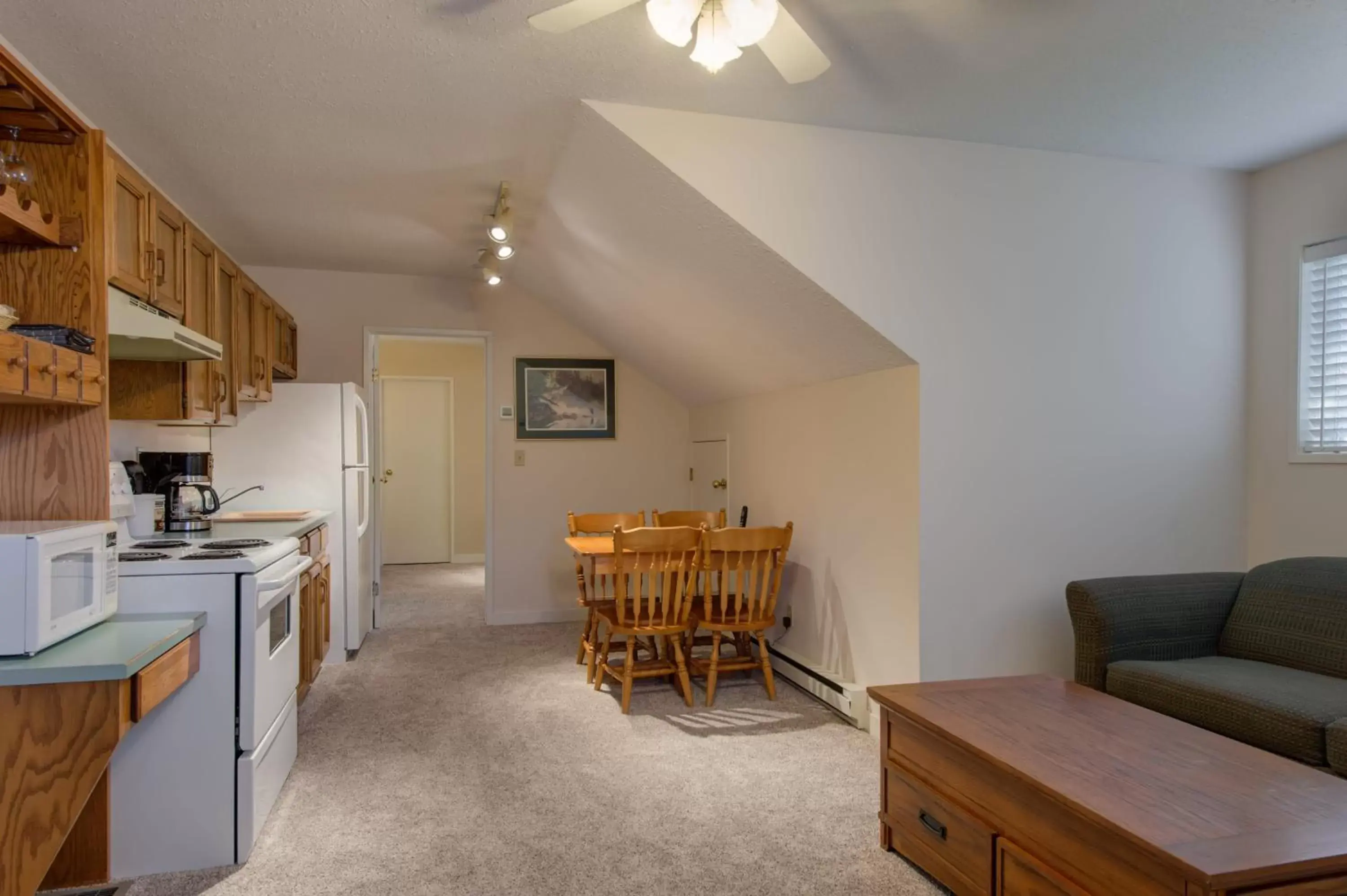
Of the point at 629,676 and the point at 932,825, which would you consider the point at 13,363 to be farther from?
the point at 629,676

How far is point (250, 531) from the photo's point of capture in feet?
11.1

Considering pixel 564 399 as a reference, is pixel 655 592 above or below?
below

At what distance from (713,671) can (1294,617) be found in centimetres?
215

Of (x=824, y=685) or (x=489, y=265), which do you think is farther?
(x=489, y=265)

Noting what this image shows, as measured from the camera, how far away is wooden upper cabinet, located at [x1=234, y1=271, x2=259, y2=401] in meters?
3.78

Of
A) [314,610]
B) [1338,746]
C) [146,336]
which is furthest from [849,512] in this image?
[146,336]

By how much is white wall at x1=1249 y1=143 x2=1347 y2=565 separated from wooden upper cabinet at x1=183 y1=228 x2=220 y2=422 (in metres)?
4.25

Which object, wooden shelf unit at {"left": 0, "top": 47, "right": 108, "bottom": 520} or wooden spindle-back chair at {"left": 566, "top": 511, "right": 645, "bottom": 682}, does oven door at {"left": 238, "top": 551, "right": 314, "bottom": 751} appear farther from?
wooden spindle-back chair at {"left": 566, "top": 511, "right": 645, "bottom": 682}

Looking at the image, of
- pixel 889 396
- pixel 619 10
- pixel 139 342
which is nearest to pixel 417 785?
pixel 139 342

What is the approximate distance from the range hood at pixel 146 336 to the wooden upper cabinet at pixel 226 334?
16.0 inches

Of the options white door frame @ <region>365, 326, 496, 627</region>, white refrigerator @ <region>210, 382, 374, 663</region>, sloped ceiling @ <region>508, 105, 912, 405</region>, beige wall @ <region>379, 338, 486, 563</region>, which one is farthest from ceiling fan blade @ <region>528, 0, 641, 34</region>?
beige wall @ <region>379, 338, 486, 563</region>

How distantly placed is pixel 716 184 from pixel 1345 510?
8.66ft

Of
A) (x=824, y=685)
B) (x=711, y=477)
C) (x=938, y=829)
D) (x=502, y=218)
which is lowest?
(x=824, y=685)

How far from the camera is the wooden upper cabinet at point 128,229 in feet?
7.48
